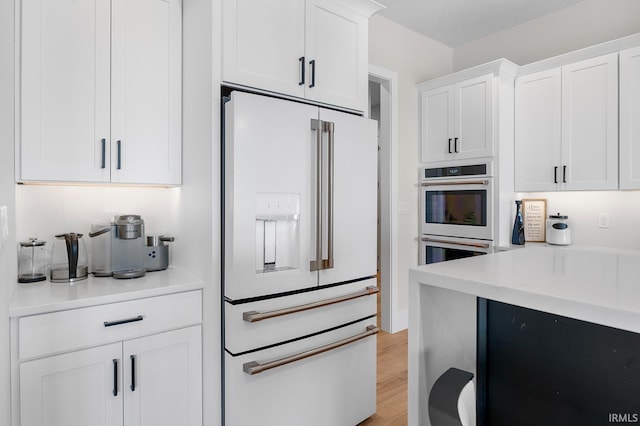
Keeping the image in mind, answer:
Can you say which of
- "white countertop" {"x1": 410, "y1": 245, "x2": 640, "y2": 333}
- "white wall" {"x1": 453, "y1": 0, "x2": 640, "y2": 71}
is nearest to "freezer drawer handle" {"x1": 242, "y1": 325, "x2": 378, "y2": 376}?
"white countertop" {"x1": 410, "y1": 245, "x2": 640, "y2": 333}

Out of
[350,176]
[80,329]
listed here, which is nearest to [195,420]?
[80,329]

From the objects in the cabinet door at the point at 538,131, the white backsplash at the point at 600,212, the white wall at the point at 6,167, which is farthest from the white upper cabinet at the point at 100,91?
the white backsplash at the point at 600,212

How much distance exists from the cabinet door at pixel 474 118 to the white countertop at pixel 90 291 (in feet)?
8.58

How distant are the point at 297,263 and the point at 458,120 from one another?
2374 mm

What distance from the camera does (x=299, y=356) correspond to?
1800mm

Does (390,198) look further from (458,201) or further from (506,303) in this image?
(506,303)

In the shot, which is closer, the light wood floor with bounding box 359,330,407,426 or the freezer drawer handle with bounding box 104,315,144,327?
the freezer drawer handle with bounding box 104,315,144,327

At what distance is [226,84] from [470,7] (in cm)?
259

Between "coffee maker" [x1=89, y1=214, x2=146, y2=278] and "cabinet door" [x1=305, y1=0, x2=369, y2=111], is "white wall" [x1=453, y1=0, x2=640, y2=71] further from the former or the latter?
"coffee maker" [x1=89, y1=214, x2=146, y2=278]

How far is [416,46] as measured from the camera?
3.78 m

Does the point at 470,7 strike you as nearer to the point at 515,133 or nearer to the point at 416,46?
the point at 416,46

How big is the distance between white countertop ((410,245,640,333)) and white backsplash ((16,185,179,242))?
5.50 ft

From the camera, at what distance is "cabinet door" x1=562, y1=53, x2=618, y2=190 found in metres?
2.69

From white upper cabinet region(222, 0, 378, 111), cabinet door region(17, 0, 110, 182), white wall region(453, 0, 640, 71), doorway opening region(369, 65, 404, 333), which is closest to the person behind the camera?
cabinet door region(17, 0, 110, 182)
